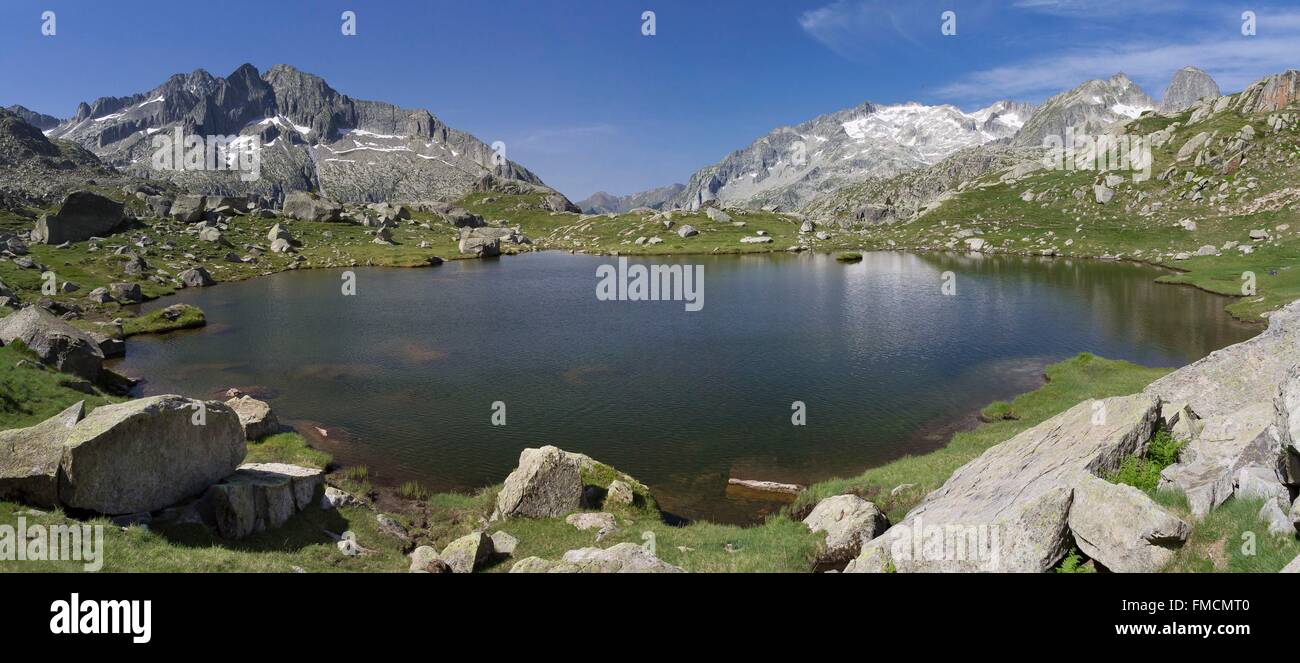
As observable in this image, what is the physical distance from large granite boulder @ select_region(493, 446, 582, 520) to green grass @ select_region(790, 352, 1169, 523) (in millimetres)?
12079

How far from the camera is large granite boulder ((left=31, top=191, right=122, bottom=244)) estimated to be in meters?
139

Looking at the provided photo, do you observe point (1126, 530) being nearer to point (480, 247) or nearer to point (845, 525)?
point (845, 525)

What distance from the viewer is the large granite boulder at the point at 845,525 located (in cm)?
2330

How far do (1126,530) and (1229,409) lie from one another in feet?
46.4

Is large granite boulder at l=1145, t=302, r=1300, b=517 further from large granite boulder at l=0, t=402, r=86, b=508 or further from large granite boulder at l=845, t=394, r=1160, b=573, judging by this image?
large granite boulder at l=0, t=402, r=86, b=508

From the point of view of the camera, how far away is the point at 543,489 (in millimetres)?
29547

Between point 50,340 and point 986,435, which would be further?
point 50,340

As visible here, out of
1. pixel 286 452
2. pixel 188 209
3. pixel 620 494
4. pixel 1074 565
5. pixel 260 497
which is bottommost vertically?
pixel 620 494

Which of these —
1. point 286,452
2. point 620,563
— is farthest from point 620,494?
point 286,452

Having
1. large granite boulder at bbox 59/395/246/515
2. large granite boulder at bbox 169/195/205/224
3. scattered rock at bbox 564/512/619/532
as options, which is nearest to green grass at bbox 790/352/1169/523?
scattered rock at bbox 564/512/619/532

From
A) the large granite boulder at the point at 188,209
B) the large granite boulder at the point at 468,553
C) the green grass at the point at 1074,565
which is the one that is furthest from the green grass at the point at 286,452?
the large granite boulder at the point at 188,209

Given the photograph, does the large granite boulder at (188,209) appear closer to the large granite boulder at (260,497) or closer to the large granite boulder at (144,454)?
the large granite boulder at (260,497)
